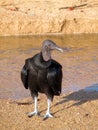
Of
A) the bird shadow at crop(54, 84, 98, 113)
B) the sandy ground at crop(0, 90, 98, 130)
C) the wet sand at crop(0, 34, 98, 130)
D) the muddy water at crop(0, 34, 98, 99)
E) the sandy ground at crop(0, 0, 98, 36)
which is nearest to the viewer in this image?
the sandy ground at crop(0, 90, 98, 130)

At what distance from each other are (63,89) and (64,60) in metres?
2.67

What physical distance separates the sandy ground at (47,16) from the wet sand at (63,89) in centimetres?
81

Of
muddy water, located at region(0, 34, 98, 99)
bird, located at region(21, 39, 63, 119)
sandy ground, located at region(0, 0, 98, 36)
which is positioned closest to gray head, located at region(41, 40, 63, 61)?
Result: bird, located at region(21, 39, 63, 119)

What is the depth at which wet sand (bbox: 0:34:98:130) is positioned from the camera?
18.4 feet

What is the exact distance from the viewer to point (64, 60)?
10383mm

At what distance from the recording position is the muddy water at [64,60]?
7957mm

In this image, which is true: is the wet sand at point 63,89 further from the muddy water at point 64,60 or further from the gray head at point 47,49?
the gray head at point 47,49

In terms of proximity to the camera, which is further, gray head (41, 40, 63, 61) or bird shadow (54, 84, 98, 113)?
bird shadow (54, 84, 98, 113)

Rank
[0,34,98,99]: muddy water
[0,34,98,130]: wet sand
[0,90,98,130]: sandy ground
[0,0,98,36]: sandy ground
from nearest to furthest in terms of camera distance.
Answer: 1. [0,90,98,130]: sandy ground
2. [0,34,98,130]: wet sand
3. [0,34,98,99]: muddy water
4. [0,0,98,36]: sandy ground

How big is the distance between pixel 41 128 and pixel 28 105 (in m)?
1.04

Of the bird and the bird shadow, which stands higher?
the bird

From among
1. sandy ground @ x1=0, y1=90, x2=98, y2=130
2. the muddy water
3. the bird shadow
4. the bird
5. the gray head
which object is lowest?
the muddy water

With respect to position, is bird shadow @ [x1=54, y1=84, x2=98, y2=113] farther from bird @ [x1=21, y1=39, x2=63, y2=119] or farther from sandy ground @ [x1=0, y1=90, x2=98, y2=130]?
bird @ [x1=21, y1=39, x2=63, y2=119]

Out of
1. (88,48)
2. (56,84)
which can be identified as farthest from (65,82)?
(88,48)
